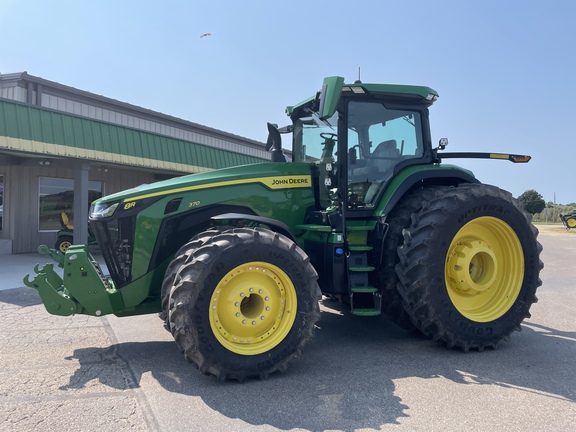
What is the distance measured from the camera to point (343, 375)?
391 cm

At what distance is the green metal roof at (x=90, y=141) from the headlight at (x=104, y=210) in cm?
640

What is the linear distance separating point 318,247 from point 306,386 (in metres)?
1.55

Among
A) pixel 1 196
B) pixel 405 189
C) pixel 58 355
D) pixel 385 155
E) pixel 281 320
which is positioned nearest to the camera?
pixel 281 320

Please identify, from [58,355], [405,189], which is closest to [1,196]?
[58,355]

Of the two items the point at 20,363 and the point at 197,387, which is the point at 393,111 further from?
the point at 20,363

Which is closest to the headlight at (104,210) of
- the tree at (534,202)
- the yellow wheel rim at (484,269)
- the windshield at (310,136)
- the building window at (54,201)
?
the windshield at (310,136)

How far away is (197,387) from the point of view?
363 cm

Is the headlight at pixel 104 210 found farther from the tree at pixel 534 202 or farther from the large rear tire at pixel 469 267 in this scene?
the tree at pixel 534 202

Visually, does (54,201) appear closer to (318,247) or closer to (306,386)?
(318,247)

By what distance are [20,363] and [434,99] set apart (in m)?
5.16

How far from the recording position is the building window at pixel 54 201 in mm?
13758

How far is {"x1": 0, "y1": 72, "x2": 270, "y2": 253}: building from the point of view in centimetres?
1017

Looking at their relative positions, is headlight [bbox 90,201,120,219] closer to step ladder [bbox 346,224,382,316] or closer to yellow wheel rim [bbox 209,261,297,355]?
yellow wheel rim [bbox 209,261,297,355]

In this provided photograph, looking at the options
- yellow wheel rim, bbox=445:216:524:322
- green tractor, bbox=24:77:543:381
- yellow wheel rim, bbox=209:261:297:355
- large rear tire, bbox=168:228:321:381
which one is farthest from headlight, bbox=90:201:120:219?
yellow wheel rim, bbox=445:216:524:322
